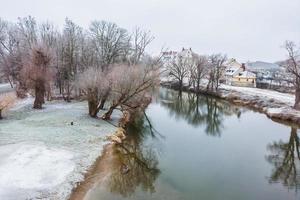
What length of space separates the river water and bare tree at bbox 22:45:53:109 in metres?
9.07

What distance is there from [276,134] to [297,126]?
477 centimetres

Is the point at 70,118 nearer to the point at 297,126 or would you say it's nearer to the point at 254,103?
the point at 297,126

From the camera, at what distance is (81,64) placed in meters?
37.6

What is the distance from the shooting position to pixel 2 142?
48.4ft

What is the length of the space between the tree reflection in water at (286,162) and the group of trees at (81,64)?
10943 mm

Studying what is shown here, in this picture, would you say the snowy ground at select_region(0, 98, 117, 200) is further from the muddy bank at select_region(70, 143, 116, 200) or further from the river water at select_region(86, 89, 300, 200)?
the river water at select_region(86, 89, 300, 200)

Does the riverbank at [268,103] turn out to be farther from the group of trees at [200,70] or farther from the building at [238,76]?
the building at [238,76]

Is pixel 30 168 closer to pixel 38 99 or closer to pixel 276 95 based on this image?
pixel 38 99

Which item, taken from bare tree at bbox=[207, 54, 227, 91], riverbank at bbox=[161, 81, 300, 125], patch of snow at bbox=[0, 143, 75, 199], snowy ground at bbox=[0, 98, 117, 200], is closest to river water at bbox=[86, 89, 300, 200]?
snowy ground at bbox=[0, 98, 117, 200]

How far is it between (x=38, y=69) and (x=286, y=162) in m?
20.2

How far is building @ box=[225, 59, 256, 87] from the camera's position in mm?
72062

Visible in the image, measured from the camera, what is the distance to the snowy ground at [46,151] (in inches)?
400

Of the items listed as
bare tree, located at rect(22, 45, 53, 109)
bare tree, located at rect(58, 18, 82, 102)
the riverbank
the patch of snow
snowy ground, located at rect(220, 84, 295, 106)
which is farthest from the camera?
snowy ground, located at rect(220, 84, 295, 106)

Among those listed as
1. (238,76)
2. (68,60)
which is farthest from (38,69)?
(238,76)
